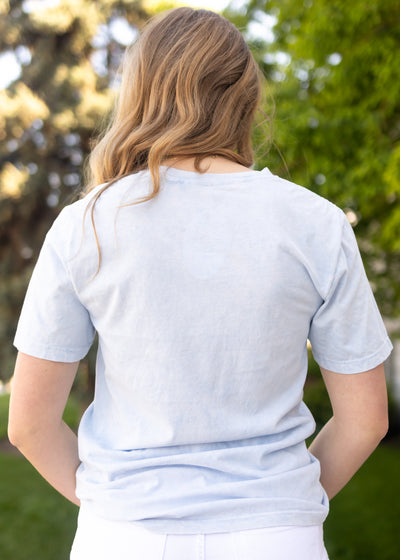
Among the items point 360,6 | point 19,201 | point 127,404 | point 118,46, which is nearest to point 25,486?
point 19,201

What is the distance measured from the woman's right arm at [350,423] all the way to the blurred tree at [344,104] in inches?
94.6

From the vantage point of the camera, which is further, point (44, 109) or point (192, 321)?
point (44, 109)

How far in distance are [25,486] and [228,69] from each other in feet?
26.6

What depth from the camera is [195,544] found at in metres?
1.05

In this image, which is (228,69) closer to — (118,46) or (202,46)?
(202,46)

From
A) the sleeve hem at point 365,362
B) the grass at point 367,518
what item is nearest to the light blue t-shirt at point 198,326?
the sleeve hem at point 365,362

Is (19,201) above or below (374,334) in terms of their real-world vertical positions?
below

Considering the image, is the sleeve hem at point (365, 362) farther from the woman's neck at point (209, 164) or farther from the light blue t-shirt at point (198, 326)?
the woman's neck at point (209, 164)

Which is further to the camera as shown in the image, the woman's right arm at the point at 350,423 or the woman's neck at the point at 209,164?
the woman's right arm at the point at 350,423

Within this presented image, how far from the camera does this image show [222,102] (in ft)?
3.90

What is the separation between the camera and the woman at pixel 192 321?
1071 mm

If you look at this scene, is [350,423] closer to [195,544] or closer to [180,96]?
[195,544]

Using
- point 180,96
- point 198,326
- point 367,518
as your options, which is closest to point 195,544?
point 198,326

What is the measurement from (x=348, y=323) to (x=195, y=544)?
50 cm
